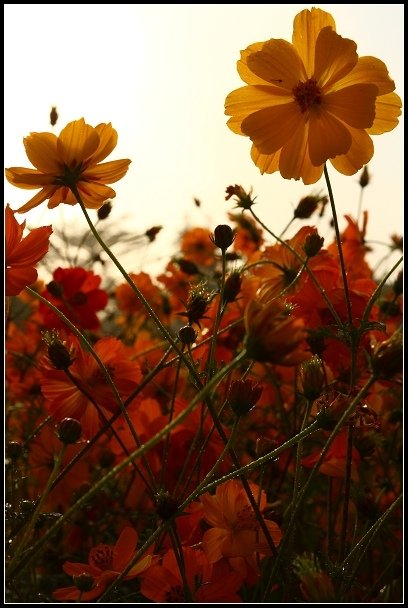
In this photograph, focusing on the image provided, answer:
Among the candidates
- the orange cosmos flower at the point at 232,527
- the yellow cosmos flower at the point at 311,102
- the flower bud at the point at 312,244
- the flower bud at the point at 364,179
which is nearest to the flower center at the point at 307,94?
the yellow cosmos flower at the point at 311,102

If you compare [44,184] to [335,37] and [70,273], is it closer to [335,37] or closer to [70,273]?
[335,37]

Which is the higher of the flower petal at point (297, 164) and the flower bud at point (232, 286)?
the flower petal at point (297, 164)

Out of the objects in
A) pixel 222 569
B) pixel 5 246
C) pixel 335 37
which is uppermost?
pixel 335 37

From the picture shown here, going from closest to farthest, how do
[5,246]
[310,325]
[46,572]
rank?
[5,246], [310,325], [46,572]

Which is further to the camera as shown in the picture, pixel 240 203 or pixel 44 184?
pixel 240 203

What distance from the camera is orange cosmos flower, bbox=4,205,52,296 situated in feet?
1.64

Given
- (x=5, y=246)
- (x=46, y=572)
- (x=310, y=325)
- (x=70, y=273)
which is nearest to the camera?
(x=5, y=246)

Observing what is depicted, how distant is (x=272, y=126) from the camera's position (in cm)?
56

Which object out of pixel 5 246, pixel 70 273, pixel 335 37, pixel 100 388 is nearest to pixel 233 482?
pixel 100 388

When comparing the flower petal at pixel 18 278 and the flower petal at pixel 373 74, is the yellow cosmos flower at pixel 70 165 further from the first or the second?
the flower petal at pixel 373 74

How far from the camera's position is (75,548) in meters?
0.86

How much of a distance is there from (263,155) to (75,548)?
1.80 ft

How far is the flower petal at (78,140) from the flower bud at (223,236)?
118 millimetres

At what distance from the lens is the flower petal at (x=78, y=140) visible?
54 centimetres
